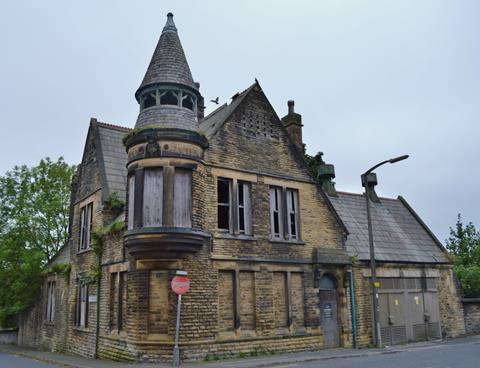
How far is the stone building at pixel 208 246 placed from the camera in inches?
603

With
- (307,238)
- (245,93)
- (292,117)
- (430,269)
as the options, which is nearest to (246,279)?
(307,238)

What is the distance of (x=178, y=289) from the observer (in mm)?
14570

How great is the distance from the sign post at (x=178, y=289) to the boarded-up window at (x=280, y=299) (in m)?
4.10

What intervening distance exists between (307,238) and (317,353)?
4.34 meters

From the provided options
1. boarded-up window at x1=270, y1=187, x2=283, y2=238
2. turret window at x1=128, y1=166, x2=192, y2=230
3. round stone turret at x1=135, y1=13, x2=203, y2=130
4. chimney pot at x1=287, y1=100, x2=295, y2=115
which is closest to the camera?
turret window at x1=128, y1=166, x2=192, y2=230

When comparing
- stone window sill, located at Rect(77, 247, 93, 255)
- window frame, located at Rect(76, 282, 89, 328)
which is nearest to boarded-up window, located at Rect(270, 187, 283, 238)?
stone window sill, located at Rect(77, 247, 93, 255)

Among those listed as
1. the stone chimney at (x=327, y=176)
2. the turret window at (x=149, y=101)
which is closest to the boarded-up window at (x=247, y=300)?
the turret window at (x=149, y=101)

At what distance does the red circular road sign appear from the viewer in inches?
573

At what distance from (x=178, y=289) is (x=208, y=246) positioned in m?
2.16

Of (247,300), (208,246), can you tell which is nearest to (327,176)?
(247,300)

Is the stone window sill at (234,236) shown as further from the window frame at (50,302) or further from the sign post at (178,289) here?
the window frame at (50,302)

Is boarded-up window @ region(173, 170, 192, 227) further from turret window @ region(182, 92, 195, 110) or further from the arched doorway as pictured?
the arched doorway

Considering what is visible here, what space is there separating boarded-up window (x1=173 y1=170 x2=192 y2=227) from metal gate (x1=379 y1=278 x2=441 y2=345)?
34.3 ft

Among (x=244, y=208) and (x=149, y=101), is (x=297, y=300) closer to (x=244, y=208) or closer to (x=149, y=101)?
(x=244, y=208)
